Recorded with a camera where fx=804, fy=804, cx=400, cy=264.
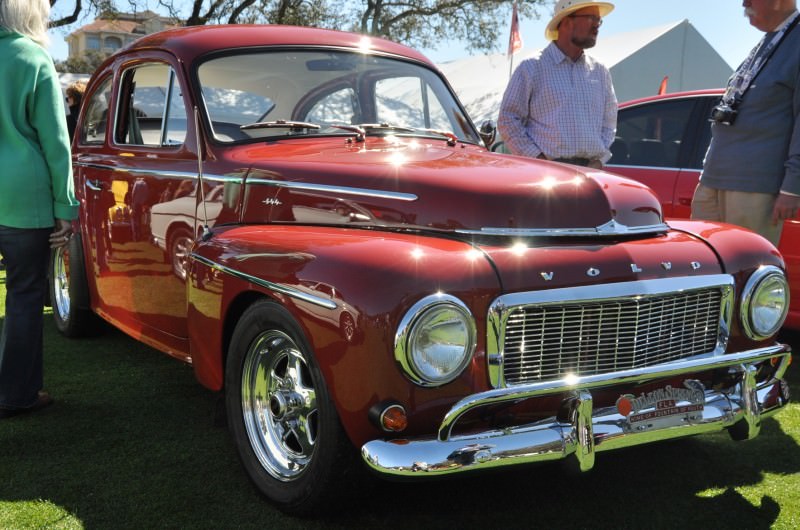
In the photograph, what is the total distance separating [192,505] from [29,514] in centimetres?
54

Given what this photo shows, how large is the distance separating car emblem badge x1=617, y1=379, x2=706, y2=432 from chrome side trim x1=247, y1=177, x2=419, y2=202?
987 millimetres

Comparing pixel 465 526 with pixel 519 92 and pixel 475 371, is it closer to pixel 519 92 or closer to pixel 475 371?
pixel 475 371

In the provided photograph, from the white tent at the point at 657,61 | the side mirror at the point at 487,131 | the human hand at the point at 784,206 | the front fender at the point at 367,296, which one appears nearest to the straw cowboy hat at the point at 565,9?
the side mirror at the point at 487,131

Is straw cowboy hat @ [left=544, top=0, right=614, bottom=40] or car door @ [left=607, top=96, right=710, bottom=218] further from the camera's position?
car door @ [left=607, top=96, right=710, bottom=218]

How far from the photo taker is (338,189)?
2936 mm

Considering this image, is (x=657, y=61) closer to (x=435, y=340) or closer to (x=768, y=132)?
(x=768, y=132)

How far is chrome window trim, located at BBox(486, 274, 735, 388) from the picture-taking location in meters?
2.36

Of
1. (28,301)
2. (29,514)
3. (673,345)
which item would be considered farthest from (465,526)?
(28,301)

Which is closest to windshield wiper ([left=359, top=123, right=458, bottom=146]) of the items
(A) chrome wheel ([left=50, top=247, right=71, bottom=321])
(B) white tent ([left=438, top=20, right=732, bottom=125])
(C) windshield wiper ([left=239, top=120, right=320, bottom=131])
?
(C) windshield wiper ([left=239, top=120, right=320, bottom=131])

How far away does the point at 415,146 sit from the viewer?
347 cm

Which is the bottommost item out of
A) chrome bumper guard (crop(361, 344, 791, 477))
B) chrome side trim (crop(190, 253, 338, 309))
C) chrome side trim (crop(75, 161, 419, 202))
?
chrome bumper guard (crop(361, 344, 791, 477))

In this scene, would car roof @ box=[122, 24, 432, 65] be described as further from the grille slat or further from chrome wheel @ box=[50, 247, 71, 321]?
the grille slat

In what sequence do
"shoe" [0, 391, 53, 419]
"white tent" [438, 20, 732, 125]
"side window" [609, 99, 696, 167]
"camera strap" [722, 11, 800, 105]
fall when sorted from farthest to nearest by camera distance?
"white tent" [438, 20, 732, 125]
"side window" [609, 99, 696, 167]
"camera strap" [722, 11, 800, 105]
"shoe" [0, 391, 53, 419]

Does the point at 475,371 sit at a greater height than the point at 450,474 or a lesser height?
greater
